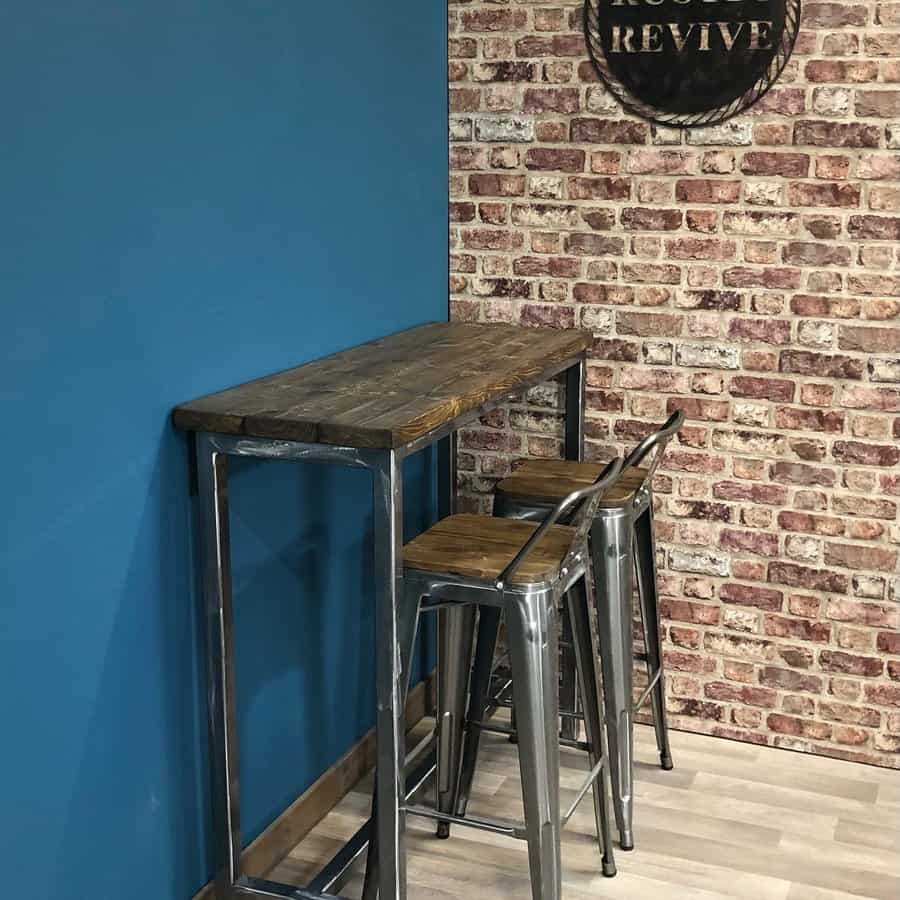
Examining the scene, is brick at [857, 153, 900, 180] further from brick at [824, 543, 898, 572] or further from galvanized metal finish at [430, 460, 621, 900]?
galvanized metal finish at [430, 460, 621, 900]

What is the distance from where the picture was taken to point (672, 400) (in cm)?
332

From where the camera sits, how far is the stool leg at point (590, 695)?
2699 mm

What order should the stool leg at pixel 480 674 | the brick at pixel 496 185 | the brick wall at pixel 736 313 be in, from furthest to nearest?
the brick at pixel 496 185, the brick wall at pixel 736 313, the stool leg at pixel 480 674

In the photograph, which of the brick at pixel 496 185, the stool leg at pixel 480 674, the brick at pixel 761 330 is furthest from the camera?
the brick at pixel 496 185

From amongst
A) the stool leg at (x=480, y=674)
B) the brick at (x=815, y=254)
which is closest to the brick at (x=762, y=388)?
the brick at (x=815, y=254)

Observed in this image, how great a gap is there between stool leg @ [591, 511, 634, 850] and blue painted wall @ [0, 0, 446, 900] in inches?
26.9

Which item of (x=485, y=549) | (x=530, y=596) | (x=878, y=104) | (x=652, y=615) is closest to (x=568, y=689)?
(x=652, y=615)

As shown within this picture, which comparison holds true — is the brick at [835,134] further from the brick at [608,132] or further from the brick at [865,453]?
the brick at [865,453]

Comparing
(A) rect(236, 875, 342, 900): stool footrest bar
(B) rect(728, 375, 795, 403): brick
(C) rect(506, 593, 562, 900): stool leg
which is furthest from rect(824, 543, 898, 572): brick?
(A) rect(236, 875, 342, 900): stool footrest bar

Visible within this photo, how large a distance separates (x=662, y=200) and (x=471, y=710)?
4.81 ft

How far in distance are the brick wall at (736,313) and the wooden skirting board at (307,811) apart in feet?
3.11

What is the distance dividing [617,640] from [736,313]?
1000 mm

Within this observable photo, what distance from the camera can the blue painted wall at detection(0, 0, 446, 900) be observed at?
1.93 m

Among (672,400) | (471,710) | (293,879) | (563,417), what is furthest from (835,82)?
(293,879)
